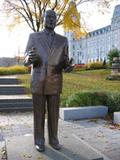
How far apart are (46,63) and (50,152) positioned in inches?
53.2

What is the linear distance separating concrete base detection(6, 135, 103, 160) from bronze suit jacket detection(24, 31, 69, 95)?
896mm

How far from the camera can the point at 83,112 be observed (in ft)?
31.8

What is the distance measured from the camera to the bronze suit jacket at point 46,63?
504 cm

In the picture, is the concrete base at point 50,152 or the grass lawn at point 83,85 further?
the grass lawn at point 83,85

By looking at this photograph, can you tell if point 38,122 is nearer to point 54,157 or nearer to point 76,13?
point 54,157

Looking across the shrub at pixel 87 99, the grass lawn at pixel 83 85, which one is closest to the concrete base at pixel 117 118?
the shrub at pixel 87 99

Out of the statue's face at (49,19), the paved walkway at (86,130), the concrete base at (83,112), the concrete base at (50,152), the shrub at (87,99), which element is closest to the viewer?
the concrete base at (50,152)

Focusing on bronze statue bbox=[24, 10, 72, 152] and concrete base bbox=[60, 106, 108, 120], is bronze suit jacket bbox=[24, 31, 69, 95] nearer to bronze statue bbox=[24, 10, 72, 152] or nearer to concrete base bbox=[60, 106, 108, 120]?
bronze statue bbox=[24, 10, 72, 152]

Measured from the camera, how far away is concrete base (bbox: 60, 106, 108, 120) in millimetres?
9484

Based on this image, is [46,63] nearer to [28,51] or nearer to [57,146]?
[28,51]

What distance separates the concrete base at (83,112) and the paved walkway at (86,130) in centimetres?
27

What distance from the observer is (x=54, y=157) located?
15.9 feet

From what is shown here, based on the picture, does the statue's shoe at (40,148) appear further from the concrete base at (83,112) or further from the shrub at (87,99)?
the shrub at (87,99)

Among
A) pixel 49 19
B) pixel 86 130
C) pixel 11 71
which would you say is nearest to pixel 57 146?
pixel 49 19
